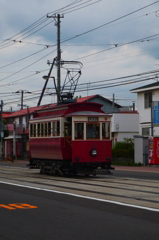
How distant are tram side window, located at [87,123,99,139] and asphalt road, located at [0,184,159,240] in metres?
7.57

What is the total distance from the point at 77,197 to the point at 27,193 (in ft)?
6.38

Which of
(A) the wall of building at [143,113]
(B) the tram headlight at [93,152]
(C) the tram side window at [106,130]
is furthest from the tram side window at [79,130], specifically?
(A) the wall of building at [143,113]

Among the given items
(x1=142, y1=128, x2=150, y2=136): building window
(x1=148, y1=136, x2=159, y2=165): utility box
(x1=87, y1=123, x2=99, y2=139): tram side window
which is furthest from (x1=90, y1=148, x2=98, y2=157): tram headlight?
(x1=142, y1=128, x2=150, y2=136): building window

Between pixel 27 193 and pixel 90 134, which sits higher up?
pixel 90 134

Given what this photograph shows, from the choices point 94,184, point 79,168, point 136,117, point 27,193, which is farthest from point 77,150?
point 136,117

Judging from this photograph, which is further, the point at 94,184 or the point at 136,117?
the point at 136,117

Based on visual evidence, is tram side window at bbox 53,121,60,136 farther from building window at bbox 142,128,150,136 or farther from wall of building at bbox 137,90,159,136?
building window at bbox 142,128,150,136

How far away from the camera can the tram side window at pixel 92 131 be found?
21.1 meters

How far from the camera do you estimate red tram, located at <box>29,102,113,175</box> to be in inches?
824

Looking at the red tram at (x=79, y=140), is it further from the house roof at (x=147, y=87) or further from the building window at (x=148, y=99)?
the building window at (x=148, y=99)

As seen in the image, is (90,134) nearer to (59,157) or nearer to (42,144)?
(59,157)

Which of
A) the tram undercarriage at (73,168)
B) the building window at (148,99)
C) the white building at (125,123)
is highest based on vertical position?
the building window at (148,99)

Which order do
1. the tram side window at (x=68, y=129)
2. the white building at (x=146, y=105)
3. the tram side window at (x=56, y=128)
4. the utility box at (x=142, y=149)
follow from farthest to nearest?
the white building at (x=146, y=105)
the utility box at (x=142, y=149)
the tram side window at (x=56, y=128)
the tram side window at (x=68, y=129)

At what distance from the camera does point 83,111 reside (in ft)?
70.6
